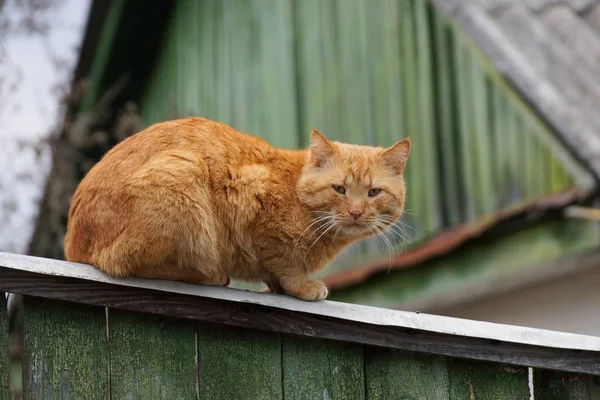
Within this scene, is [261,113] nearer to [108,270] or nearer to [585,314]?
[585,314]

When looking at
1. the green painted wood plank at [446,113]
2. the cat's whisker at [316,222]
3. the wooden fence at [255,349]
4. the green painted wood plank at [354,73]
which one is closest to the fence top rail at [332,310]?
the wooden fence at [255,349]

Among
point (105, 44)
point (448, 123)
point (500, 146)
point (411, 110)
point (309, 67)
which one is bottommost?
point (500, 146)

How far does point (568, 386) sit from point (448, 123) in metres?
3.87

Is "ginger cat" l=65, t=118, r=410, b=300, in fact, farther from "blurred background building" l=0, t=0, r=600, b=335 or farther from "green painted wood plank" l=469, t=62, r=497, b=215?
"green painted wood plank" l=469, t=62, r=497, b=215

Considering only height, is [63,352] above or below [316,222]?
below

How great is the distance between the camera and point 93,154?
9.84 metres

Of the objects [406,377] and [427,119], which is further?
[427,119]

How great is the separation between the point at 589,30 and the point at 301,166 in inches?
131

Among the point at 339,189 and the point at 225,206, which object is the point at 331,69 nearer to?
the point at 339,189

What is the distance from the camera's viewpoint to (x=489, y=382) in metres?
2.53

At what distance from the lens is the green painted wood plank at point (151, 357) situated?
97.6 inches

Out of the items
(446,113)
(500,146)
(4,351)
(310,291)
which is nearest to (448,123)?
(446,113)

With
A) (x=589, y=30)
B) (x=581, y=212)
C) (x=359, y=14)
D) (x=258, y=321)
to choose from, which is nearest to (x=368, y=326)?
(x=258, y=321)

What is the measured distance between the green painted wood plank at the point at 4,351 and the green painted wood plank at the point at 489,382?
1185 mm
